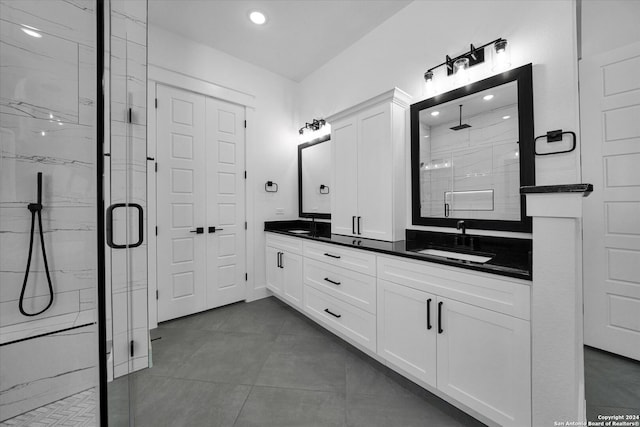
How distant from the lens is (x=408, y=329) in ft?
5.10

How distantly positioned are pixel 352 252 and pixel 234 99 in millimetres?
2463

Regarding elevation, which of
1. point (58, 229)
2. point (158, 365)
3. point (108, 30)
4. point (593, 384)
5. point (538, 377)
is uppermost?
point (108, 30)

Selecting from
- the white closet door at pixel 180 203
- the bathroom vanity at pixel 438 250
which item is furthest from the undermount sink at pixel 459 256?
the white closet door at pixel 180 203

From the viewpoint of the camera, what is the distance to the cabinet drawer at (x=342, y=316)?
5.96ft

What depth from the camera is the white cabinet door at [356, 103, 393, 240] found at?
81.5 inches

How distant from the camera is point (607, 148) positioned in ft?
4.60

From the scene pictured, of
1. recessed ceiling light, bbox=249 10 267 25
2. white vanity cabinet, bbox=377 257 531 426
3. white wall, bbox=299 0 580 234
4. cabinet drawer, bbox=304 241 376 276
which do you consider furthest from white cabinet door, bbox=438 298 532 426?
recessed ceiling light, bbox=249 10 267 25

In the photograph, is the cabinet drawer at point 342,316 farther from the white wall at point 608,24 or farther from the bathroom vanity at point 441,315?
the white wall at point 608,24

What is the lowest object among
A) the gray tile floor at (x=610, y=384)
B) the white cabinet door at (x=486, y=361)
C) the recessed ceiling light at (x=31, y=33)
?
the gray tile floor at (x=610, y=384)

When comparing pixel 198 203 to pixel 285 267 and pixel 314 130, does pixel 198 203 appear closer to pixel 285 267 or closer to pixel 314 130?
pixel 285 267

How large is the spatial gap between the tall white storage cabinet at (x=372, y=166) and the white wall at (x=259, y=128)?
1.19 metres

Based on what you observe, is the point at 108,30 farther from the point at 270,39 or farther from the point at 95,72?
the point at 270,39

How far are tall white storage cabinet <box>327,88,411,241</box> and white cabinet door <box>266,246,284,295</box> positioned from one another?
97 centimetres

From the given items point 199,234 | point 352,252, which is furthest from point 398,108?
point 199,234
